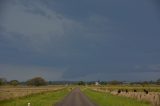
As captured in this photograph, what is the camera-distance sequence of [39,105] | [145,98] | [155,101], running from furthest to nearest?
[145,98], [39,105], [155,101]

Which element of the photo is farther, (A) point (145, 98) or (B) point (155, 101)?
(A) point (145, 98)

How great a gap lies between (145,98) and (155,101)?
8143 mm

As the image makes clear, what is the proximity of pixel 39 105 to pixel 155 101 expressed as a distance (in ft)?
37.8

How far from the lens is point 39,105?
121ft

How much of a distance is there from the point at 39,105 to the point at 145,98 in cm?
1297

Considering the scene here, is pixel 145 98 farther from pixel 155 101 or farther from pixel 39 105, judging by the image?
pixel 39 105

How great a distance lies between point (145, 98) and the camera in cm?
4244

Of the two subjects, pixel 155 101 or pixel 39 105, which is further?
pixel 39 105

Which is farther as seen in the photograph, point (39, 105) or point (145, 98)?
point (145, 98)

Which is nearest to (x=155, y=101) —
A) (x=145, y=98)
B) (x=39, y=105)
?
(x=145, y=98)

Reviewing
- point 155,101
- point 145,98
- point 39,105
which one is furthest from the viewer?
point 145,98

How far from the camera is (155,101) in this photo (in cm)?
3434
